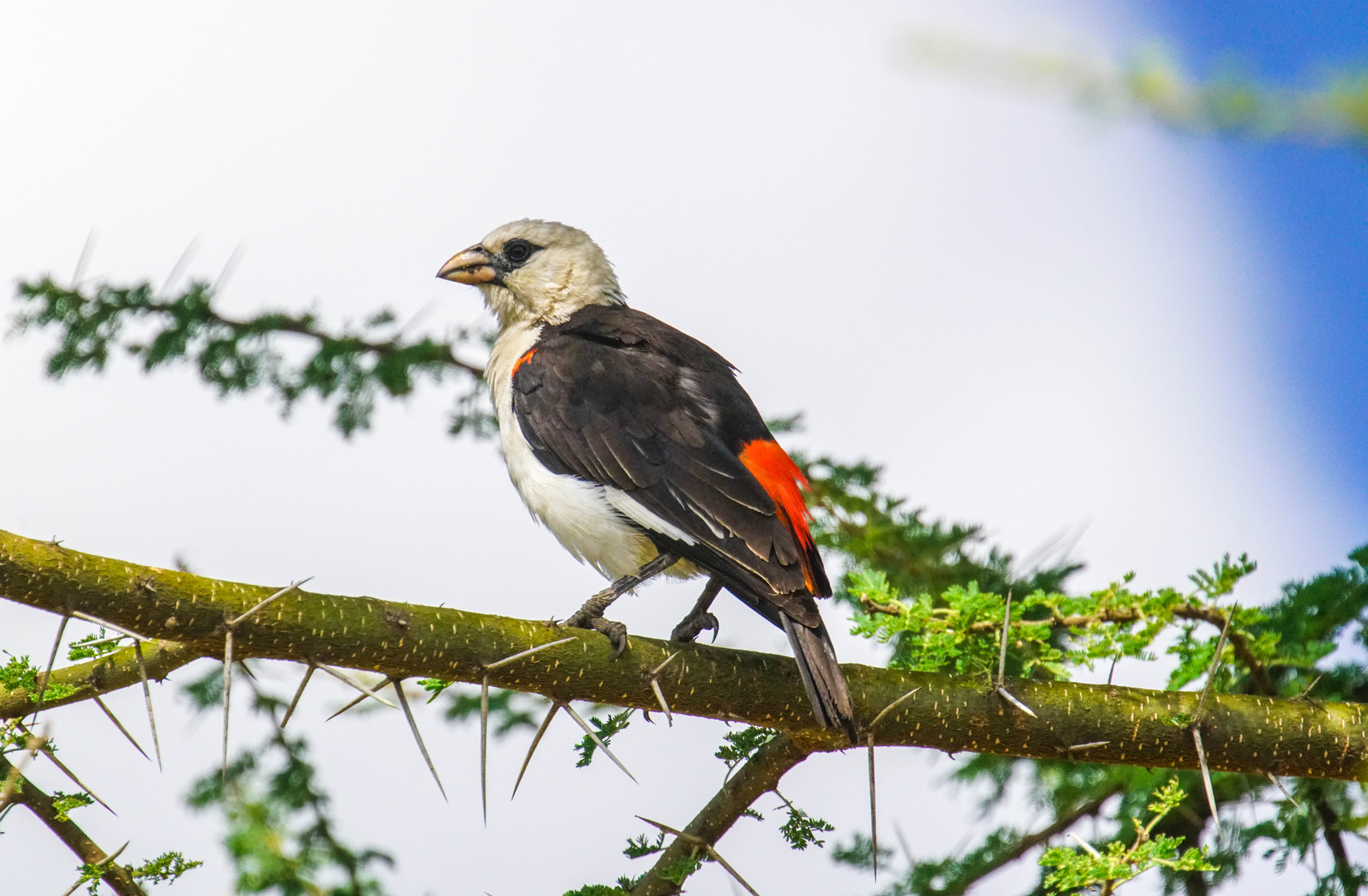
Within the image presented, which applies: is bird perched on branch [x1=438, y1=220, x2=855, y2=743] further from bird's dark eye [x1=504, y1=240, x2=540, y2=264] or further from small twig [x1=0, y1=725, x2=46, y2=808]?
small twig [x1=0, y1=725, x2=46, y2=808]

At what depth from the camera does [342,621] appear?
306 cm

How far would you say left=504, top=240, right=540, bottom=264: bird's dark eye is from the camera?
5.86 metres

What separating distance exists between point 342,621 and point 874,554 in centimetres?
262

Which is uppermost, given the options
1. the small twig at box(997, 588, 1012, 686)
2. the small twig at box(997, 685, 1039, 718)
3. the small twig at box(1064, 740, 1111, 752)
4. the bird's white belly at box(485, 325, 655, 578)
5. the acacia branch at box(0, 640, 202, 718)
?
the bird's white belly at box(485, 325, 655, 578)

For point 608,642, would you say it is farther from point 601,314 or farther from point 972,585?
point 601,314

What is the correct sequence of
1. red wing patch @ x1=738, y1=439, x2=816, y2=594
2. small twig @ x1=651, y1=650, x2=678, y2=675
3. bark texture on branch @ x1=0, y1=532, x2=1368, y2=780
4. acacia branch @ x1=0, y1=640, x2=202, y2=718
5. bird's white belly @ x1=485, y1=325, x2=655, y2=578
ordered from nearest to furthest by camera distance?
bark texture on branch @ x1=0, y1=532, x2=1368, y2=780, acacia branch @ x1=0, y1=640, x2=202, y2=718, small twig @ x1=651, y1=650, x2=678, y2=675, red wing patch @ x1=738, y1=439, x2=816, y2=594, bird's white belly @ x1=485, y1=325, x2=655, y2=578

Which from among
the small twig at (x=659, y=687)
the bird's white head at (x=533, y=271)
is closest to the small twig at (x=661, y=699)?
the small twig at (x=659, y=687)

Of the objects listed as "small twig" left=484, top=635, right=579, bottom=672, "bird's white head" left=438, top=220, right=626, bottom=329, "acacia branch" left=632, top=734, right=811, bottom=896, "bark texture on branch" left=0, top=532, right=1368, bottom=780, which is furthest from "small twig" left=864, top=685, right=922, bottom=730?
"bird's white head" left=438, top=220, right=626, bottom=329

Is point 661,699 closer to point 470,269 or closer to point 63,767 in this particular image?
point 63,767

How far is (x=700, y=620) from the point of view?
185 inches

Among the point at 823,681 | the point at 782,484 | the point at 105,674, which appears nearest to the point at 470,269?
the point at 782,484

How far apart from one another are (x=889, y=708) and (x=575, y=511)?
1434 millimetres

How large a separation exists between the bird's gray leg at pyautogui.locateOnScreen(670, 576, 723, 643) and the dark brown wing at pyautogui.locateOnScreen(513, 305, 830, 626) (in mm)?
608

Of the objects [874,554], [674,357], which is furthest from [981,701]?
[674,357]
